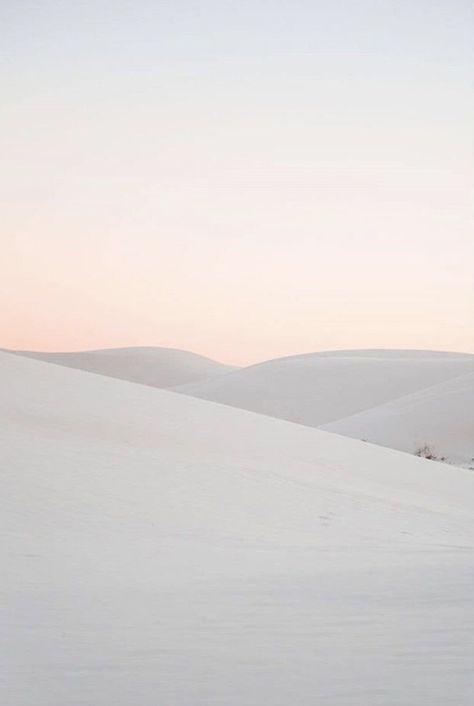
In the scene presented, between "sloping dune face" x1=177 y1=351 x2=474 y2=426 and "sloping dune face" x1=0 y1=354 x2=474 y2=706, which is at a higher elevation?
"sloping dune face" x1=177 y1=351 x2=474 y2=426

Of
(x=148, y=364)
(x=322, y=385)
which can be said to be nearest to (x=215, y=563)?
(x=322, y=385)

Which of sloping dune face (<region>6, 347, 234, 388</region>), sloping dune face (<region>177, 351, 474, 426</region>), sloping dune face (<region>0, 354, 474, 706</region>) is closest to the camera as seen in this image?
sloping dune face (<region>0, 354, 474, 706</region>)

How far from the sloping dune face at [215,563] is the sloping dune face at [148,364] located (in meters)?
107

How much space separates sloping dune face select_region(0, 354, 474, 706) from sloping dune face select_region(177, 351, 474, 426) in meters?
53.1

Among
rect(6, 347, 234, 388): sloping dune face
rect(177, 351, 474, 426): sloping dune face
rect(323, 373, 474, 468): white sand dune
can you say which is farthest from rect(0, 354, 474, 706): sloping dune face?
rect(6, 347, 234, 388): sloping dune face

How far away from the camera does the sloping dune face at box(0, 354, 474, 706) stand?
4.55m

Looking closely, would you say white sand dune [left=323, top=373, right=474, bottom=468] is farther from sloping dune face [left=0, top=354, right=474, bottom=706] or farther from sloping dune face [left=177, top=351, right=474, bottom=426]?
sloping dune face [left=177, top=351, right=474, bottom=426]

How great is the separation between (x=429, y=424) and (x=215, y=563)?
34.1 meters

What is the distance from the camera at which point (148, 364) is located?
443ft

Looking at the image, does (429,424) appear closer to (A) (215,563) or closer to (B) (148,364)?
(A) (215,563)

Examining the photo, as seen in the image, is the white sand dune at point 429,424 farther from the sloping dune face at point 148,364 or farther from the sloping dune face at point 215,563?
the sloping dune face at point 148,364

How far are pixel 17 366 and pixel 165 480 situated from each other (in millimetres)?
7305

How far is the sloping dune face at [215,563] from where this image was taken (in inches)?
179

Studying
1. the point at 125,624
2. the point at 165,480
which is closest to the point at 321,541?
the point at 165,480
